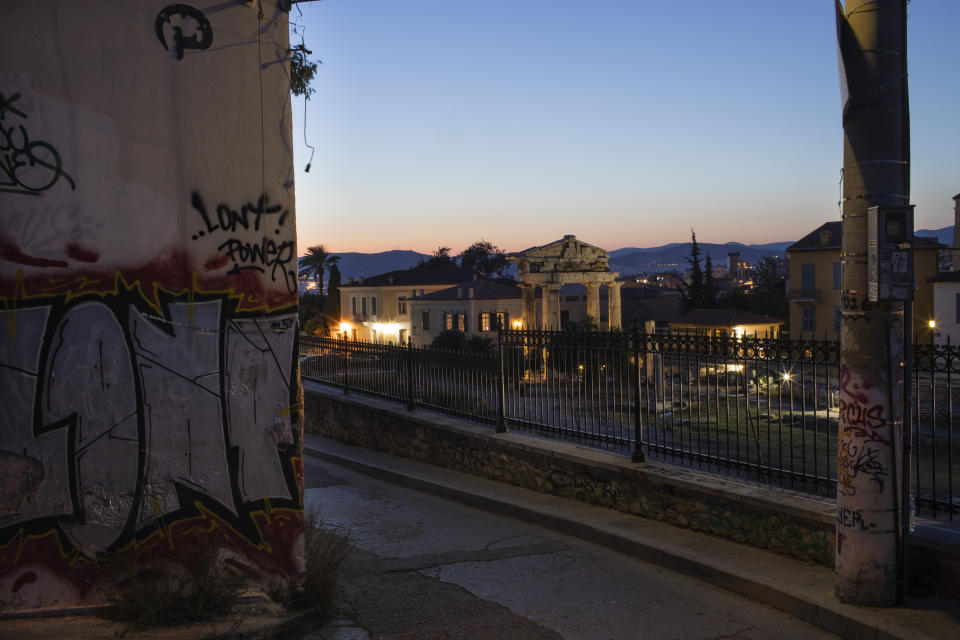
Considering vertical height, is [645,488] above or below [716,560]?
above

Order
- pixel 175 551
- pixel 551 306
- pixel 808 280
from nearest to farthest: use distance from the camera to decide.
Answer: pixel 175 551 < pixel 551 306 < pixel 808 280

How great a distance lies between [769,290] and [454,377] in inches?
2533

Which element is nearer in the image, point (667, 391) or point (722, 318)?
point (667, 391)

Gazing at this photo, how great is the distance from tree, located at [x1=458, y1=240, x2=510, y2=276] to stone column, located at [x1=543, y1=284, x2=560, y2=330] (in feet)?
258

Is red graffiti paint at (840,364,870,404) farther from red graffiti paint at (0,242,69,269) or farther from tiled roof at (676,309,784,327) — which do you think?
tiled roof at (676,309,784,327)

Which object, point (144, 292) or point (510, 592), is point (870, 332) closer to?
point (510, 592)

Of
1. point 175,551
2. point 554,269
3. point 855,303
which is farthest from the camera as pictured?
point 554,269

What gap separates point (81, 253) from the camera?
4.90m

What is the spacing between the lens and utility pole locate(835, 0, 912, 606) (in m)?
5.44

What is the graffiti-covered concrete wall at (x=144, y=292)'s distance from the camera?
15.8 ft

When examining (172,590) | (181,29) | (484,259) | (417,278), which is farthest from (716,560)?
(484,259)

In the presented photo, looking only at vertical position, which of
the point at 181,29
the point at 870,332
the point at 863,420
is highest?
the point at 181,29

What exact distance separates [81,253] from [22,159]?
0.68m

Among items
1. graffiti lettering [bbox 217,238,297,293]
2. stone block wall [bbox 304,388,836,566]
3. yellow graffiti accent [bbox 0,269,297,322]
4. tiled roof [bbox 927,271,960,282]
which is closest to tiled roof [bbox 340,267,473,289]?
tiled roof [bbox 927,271,960,282]
